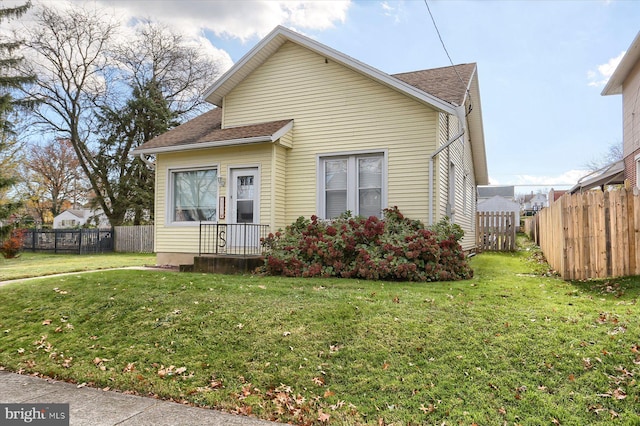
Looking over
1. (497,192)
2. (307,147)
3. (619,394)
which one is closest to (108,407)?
(619,394)

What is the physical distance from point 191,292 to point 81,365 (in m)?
2.12

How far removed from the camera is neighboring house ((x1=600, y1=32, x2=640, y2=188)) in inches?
475

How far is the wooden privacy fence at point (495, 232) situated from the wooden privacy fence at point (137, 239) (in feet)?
56.7

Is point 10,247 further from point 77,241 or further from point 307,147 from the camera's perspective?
point 307,147

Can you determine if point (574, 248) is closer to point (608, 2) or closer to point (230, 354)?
point (230, 354)

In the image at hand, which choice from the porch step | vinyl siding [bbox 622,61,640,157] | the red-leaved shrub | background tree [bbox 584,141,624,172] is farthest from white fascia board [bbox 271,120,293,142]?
background tree [bbox 584,141,624,172]

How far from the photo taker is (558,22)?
1110 cm

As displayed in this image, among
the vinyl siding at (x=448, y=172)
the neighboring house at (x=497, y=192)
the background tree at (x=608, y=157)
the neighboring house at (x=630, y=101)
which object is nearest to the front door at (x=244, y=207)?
the vinyl siding at (x=448, y=172)

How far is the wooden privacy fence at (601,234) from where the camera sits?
7.05 meters

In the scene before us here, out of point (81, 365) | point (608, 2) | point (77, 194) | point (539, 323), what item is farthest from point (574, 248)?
point (77, 194)

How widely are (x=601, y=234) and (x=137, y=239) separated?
882 inches

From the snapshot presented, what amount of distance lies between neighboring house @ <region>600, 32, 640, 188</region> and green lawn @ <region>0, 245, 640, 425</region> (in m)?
7.72

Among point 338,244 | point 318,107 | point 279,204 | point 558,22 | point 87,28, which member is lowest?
point 338,244

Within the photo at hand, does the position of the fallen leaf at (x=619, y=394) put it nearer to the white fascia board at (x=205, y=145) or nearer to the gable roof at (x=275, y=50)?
the gable roof at (x=275, y=50)
